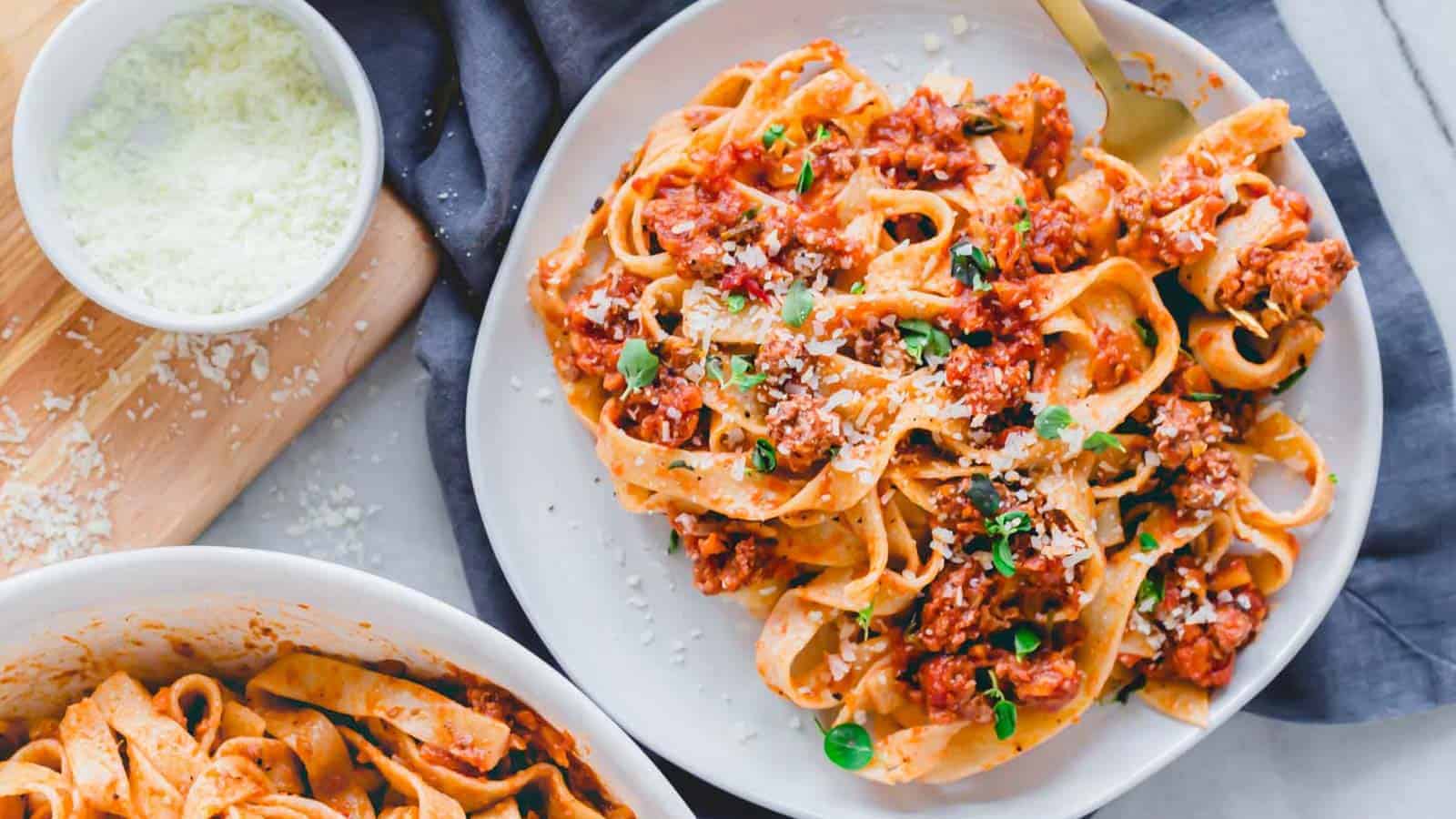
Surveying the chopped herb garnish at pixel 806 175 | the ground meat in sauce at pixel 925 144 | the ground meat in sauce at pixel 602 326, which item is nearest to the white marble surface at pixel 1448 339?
the ground meat in sauce at pixel 602 326

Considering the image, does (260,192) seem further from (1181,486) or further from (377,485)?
(1181,486)

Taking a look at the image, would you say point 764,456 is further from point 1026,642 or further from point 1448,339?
point 1448,339

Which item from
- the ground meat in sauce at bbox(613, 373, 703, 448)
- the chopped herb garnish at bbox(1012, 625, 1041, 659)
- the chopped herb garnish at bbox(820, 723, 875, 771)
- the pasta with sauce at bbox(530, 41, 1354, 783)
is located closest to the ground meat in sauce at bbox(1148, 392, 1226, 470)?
the pasta with sauce at bbox(530, 41, 1354, 783)

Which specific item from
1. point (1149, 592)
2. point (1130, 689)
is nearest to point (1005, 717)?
point (1130, 689)

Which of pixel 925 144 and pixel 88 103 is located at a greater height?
pixel 88 103

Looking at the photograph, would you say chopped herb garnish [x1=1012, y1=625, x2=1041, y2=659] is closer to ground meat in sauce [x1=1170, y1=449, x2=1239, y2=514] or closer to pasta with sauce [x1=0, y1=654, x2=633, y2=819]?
ground meat in sauce [x1=1170, y1=449, x2=1239, y2=514]

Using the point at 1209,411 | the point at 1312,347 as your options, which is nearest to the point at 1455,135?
the point at 1312,347

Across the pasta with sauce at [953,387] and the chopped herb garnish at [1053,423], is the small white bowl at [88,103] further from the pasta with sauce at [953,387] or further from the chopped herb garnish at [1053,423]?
the chopped herb garnish at [1053,423]
